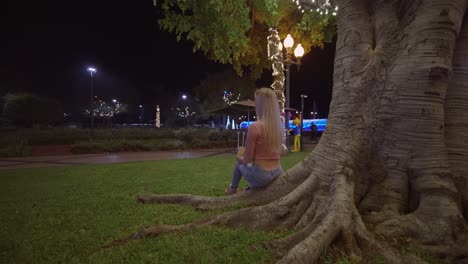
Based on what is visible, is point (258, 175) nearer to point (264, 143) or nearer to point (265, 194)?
point (265, 194)

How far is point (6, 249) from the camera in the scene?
3533mm

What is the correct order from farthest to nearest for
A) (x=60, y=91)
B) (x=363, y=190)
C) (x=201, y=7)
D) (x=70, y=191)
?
1. (x=60, y=91)
2. (x=201, y=7)
3. (x=70, y=191)
4. (x=363, y=190)

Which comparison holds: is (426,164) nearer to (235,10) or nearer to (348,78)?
(348,78)

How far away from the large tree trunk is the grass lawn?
0.37 m

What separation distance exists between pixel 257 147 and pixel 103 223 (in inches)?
93.2

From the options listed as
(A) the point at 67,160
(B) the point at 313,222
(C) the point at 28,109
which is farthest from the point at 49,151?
(C) the point at 28,109

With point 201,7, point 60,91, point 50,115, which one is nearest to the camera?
point 201,7

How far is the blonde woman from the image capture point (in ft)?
15.4

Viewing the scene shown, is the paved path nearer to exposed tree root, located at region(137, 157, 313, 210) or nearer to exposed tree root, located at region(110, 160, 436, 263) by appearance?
exposed tree root, located at region(137, 157, 313, 210)

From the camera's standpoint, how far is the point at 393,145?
3.67 meters

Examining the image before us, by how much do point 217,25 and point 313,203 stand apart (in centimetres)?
687

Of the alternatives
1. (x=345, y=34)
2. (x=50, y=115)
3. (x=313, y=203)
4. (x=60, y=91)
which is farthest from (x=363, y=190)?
(x=60, y=91)

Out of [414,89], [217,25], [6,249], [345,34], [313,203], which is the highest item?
[217,25]

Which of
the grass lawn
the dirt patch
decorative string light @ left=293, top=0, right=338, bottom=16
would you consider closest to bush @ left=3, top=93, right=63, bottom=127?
the dirt patch
